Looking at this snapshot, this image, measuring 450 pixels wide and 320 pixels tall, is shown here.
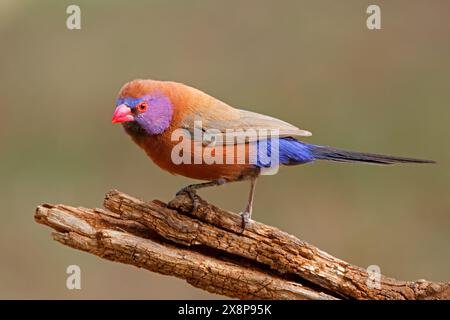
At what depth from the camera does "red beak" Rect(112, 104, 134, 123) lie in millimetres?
4746

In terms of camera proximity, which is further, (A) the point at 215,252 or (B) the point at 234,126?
(B) the point at 234,126

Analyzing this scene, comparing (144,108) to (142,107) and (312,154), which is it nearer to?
(142,107)

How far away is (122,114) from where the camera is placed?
4.77m

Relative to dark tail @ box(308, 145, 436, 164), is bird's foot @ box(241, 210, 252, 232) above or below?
below

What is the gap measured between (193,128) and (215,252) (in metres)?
0.76

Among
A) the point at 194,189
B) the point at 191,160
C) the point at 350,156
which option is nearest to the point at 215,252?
the point at 194,189

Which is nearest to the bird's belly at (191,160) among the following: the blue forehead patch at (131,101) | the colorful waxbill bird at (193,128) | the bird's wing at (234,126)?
the colorful waxbill bird at (193,128)

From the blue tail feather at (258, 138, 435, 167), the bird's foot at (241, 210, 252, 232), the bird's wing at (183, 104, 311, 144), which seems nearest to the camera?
the bird's foot at (241, 210, 252, 232)

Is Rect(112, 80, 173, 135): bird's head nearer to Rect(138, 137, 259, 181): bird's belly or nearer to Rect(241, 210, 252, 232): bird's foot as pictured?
Rect(138, 137, 259, 181): bird's belly

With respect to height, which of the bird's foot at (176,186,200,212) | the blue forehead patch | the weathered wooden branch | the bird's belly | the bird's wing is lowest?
the weathered wooden branch

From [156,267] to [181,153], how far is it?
0.69 metres

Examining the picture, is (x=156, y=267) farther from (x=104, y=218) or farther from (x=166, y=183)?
(x=166, y=183)

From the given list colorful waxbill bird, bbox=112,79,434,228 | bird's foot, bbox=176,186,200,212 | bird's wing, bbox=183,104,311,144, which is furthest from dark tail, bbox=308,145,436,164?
bird's foot, bbox=176,186,200,212

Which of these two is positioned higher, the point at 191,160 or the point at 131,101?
the point at 131,101
